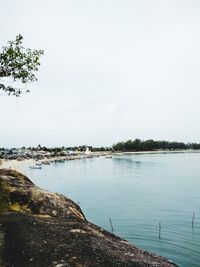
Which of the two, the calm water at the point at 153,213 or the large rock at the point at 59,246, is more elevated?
the large rock at the point at 59,246

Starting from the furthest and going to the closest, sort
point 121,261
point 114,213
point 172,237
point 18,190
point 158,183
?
1. point 158,183
2. point 114,213
3. point 172,237
4. point 18,190
5. point 121,261

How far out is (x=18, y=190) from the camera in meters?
22.1

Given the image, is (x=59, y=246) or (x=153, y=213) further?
(x=153, y=213)

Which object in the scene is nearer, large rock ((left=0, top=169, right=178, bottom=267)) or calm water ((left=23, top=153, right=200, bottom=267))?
large rock ((left=0, top=169, right=178, bottom=267))

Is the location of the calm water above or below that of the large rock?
below

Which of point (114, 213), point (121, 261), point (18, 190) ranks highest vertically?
point (18, 190)

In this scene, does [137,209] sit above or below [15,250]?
below

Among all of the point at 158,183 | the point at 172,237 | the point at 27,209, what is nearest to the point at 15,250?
the point at 27,209

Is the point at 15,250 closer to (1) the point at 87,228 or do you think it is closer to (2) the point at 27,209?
(1) the point at 87,228

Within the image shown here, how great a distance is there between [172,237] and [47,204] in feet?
99.3

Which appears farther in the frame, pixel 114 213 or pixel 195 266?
pixel 114 213

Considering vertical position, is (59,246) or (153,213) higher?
(59,246)

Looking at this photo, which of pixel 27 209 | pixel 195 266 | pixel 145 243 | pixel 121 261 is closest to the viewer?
pixel 121 261

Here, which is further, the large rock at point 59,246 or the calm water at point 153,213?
the calm water at point 153,213
